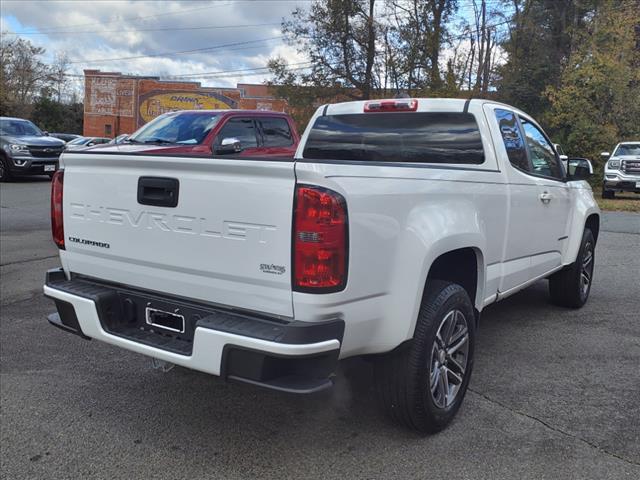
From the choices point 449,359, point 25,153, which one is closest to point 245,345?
point 449,359

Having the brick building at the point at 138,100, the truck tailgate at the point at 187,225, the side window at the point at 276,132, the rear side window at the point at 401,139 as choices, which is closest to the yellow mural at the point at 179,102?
the brick building at the point at 138,100

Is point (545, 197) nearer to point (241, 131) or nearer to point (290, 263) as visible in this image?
point (290, 263)

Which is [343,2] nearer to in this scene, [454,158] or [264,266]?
[454,158]

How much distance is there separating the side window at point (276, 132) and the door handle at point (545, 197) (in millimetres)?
6378

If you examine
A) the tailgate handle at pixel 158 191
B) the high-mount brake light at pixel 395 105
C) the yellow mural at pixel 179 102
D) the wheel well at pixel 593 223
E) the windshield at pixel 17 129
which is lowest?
the wheel well at pixel 593 223

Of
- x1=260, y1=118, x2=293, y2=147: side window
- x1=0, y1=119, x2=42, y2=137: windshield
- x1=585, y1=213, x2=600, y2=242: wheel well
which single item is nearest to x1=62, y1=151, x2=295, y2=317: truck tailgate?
x1=585, y1=213, x2=600, y2=242: wheel well

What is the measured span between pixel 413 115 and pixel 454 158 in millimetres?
458

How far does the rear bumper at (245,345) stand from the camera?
251 cm

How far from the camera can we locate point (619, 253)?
8.97 m

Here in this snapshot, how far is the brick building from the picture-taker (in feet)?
164

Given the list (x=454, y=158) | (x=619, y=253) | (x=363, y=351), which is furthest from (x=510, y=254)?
(x=619, y=253)

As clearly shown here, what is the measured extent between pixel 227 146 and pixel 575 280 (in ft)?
18.0

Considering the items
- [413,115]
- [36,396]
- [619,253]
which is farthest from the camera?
[619,253]

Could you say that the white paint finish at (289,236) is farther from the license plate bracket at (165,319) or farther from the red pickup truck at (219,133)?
the red pickup truck at (219,133)
